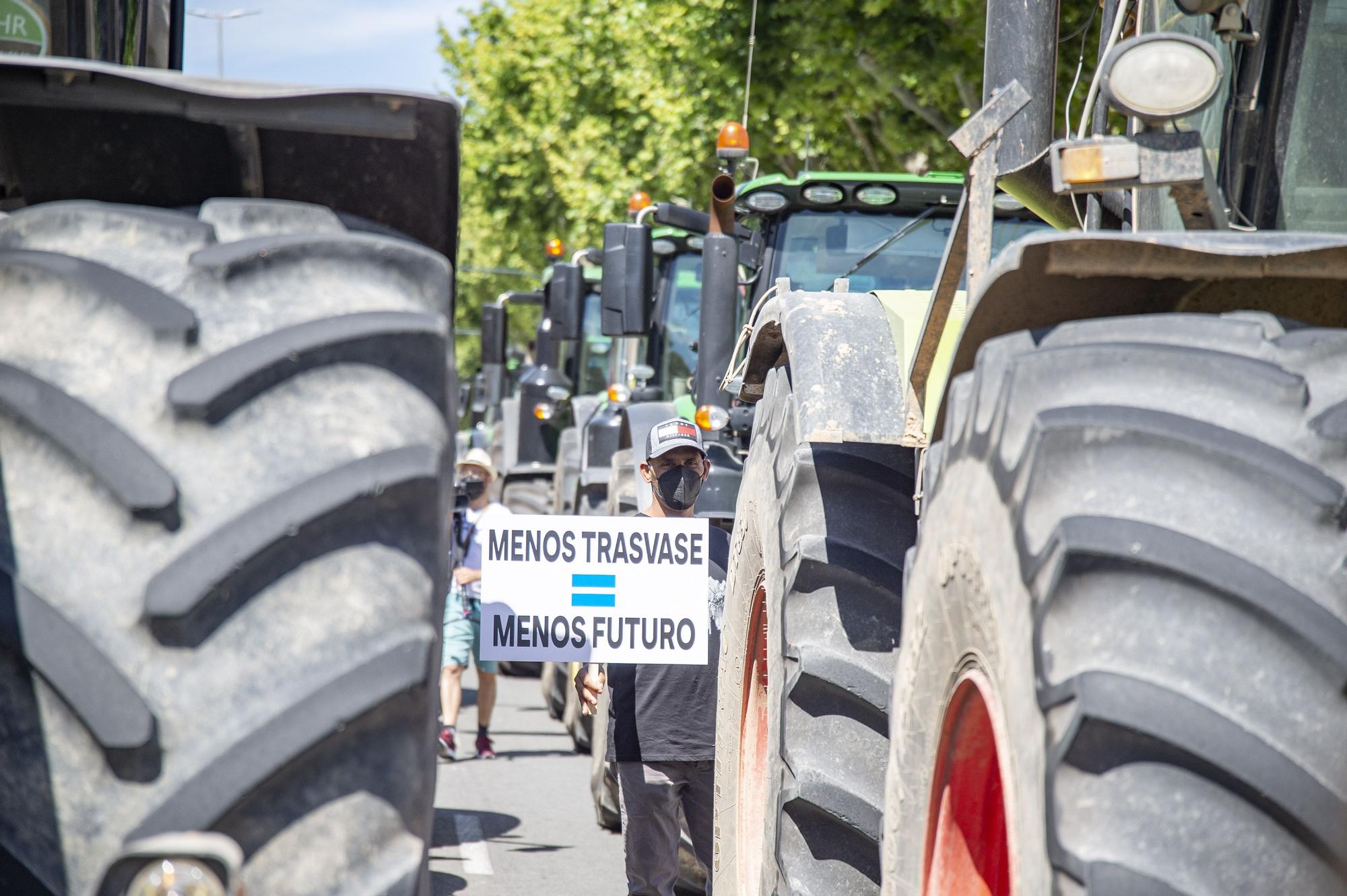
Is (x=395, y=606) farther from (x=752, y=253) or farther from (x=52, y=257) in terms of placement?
(x=752, y=253)

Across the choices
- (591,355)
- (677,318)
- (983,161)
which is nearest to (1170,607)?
(983,161)

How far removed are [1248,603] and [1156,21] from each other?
5.94 feet

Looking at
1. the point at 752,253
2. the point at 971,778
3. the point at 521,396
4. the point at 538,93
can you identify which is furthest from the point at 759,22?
the point at 971,778

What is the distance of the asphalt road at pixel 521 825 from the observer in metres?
7.35

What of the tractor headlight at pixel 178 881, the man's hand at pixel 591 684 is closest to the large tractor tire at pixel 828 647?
the man's hand at pixel 591 684

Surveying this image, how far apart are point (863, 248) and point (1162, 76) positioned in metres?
4.98

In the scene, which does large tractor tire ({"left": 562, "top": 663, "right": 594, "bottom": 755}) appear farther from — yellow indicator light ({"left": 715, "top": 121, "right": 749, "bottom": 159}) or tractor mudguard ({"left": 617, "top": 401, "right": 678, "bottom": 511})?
yellow indicator light ({"left": 715, "top": 121, "right": 749, "bottom": 159})

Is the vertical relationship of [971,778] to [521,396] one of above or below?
above

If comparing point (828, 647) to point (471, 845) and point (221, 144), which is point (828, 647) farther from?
point (471, 845)

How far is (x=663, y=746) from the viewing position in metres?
5.46

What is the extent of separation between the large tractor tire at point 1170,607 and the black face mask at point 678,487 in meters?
3.49

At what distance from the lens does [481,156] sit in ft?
103

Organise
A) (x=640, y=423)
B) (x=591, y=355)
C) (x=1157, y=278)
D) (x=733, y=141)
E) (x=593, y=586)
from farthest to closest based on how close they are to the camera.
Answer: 1. (x=591, y=355)
2. (x=640, y=423)
3. (x=733, y=141)
4. (x=593, y=586)
5. (x=1157, y=278)

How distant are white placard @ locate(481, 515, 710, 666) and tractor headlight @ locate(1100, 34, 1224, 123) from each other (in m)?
3.06
